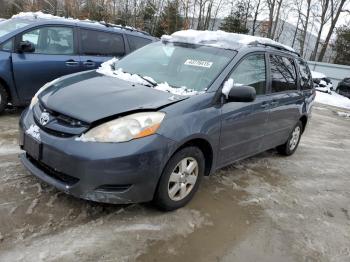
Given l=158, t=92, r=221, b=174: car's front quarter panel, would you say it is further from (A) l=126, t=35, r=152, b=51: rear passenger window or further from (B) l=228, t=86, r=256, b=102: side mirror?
(A) l=126, t=35, r=152, b=51: rear passenger window

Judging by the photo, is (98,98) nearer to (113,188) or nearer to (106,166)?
(106,166)

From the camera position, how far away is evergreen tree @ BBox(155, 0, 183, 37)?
29859 mm

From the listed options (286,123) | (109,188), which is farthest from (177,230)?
(286,123)

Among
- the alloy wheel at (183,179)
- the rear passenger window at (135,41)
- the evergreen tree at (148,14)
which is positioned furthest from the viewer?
the evergreen tree at (148,14)

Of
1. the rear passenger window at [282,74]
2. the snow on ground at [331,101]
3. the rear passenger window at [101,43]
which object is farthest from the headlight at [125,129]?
the snow on ground at [331,101]

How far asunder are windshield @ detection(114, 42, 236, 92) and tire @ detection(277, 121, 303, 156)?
2366 millimetres

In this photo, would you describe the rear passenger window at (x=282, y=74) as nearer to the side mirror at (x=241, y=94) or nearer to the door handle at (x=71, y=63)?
the side mirror at (x=241, y=94)

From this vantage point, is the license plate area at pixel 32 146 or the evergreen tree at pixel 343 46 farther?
the evergreen tree at pixel 343 46

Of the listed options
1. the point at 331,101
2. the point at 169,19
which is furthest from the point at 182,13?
the point at 331,101

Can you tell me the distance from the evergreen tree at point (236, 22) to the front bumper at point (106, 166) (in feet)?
99.8

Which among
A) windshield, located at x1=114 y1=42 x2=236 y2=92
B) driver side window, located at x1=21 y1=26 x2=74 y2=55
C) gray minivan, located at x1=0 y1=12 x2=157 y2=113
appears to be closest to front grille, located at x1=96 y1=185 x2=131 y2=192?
windshield, located at x1=114 y1=42 x2=236 y2=92

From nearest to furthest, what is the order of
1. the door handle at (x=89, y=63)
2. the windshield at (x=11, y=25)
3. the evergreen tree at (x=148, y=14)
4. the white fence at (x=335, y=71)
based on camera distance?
Answer: the windshield at (x=11, y=25)
the door handle at (x=89, y=63)
the white fence at (x=335, y=71)
the evergreen tree at (x=148, y=14)

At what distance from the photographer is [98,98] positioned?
366cm

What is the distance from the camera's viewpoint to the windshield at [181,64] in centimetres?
423
